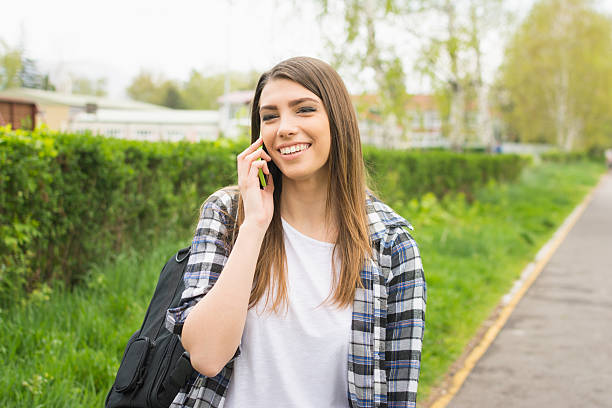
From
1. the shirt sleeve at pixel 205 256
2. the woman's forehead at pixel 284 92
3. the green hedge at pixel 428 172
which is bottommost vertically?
the green hedge at pixel 428 172

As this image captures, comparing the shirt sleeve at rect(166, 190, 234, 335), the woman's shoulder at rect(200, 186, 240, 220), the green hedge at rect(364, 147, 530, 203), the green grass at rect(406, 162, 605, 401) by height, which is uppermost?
the woman's shoulder at rect(200, 186, 240, 220)

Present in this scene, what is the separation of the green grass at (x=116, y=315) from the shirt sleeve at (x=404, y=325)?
6.43ft

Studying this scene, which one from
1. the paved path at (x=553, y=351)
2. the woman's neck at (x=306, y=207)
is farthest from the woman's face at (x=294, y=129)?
the paved path at (x=553, y=351)

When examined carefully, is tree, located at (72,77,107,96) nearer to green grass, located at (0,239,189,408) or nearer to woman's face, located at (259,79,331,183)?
green grass, located at (0,239,189,408)

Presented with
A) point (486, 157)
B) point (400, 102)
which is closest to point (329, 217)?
point (400, 102)

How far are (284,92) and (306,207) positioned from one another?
403mm

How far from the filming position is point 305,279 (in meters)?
1.95

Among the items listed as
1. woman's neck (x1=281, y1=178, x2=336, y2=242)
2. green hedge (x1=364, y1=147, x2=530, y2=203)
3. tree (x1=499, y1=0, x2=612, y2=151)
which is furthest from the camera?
tree (x1=499, y1=0, x2=612, y2=151)

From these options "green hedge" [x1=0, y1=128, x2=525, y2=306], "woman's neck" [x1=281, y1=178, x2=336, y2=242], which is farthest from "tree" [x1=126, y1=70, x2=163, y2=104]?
"woman's neck" [x1=281, y1=178, x2=336, y2=242]

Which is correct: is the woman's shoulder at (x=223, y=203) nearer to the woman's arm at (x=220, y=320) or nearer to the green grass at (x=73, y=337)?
the woman's arm at (x=220, y=320)

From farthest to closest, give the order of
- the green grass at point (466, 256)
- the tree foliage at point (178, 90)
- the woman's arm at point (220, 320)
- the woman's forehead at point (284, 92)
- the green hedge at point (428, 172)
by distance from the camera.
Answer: the tree foliage at point (178, 90) < the green hedge at point (428, 172) < the green grass at point (466, 256) < the woman's forehead at point (284, 92) < the woman's arm at point (220, 320)

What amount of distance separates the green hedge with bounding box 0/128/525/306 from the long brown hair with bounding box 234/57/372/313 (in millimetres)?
1136

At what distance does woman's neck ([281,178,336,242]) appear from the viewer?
207 centimetres

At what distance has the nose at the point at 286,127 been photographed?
6.33ft
